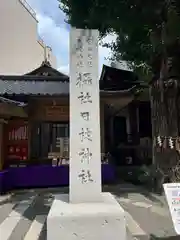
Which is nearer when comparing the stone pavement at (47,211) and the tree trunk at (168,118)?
the stone pavement at (47,211)

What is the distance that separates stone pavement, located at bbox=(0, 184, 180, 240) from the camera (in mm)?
5648

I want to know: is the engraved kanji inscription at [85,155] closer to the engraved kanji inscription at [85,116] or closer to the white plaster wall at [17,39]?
the engraved kanji inscription at [85,116]

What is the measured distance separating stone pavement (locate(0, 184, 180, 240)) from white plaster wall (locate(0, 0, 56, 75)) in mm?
12143

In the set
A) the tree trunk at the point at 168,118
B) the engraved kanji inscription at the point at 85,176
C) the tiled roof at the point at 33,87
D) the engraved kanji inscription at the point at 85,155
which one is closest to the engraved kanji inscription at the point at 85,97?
the engraved kanji inscription at the point at 85,155

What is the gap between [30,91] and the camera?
1258 centimetres

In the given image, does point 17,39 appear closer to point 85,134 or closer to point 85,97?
point 85,97

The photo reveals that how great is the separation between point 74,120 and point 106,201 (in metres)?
1.57

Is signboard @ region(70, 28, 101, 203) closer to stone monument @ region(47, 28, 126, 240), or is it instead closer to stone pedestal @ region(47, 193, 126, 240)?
stone monument @ region(47, 28, 126, 240)

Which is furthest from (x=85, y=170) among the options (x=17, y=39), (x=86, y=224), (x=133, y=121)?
(x=17, y=39)

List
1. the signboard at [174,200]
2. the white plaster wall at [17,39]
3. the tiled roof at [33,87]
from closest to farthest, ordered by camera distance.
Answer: the signboard at [174,200], the tiled roof at [33,87], the white plaster wall at [17,39]

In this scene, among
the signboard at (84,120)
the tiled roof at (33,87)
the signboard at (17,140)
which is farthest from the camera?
the signboard at (17,140)

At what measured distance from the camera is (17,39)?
Answer: 2130 cm

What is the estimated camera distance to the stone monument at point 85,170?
182 inches

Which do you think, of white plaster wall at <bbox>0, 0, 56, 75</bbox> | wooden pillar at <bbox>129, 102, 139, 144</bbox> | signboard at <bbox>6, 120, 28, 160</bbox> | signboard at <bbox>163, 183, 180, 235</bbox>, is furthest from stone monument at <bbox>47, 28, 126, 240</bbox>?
white plaster wall at <bbox>0, 0, 56, 75</bbox>
